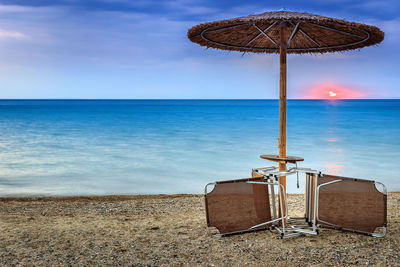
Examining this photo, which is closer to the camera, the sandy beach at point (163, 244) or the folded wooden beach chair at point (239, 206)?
the sandy beach at point (163, 244)

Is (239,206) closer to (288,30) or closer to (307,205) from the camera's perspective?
(307,205)

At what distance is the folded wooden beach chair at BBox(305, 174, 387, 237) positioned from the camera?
403cm

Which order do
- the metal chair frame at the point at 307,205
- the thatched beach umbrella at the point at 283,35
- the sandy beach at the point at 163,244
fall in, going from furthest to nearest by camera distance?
the metal chair frame at the point at 307,205 < the thatched beach umbrella at the point at 283,35 < the sandy beach at the point at 163,244

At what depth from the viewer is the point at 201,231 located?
14.2 feet

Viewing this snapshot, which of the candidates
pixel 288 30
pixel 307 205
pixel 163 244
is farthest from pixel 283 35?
pixel 163 244

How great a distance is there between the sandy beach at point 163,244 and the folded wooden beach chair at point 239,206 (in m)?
0.12

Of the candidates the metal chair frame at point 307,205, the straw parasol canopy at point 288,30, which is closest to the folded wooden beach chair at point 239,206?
the metal chair frame at point 307,205

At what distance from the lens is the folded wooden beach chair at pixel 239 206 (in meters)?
3.89

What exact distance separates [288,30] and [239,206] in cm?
260

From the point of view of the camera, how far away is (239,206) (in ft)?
13.1

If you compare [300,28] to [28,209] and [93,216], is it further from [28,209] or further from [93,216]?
[28,209]

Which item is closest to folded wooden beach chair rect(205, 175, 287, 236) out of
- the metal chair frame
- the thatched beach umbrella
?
the metal chair frame

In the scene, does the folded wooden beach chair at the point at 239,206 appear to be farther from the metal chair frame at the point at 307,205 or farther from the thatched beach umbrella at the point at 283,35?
the thatched beach umbrella at the point at 283,35

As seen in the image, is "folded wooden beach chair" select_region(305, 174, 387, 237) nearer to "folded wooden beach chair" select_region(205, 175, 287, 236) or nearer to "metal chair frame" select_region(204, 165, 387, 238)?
"metal chair frame" select_region(204, 165, 387, 238)
